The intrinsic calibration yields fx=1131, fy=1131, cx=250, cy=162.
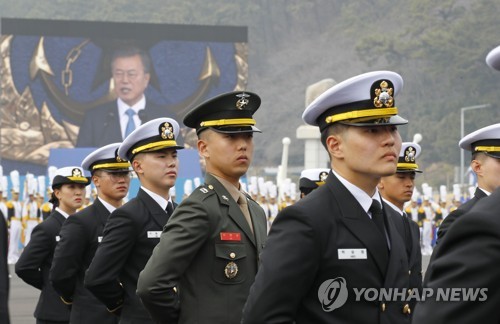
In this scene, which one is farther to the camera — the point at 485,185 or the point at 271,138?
the point at 271,138

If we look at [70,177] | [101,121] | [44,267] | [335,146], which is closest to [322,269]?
[335,146]

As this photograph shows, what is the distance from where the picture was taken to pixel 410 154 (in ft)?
21.2

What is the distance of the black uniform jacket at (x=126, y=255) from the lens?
5.29 metres

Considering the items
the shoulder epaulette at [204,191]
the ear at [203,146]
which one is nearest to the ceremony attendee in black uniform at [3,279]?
the shoulder epaulette at [204,191]

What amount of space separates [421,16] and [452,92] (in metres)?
6.07

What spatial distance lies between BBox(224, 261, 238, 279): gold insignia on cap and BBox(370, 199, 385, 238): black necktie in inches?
46.1

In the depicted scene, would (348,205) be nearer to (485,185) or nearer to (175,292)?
(175,292)

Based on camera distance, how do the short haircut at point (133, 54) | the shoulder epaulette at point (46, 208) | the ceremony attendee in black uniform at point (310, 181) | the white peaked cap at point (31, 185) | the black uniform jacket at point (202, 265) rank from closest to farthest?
1. the black uniform jacket at point (202, 265)
2. the ceremony attendee in black uniform at point (310, 181)
3. the shoulder epaulette at point (46, 208)
4. the white peaked cap at point (31, 185)
5. the short haircut at point (133, 54)

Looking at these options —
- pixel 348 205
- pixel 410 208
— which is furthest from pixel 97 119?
pixel 348 205

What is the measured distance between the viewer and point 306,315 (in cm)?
303

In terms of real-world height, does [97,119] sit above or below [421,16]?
below

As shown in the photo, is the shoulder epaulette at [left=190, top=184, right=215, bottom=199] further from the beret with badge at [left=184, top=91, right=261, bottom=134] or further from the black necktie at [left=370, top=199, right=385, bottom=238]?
the black necktie at [left=370, top=199, right=385, bottom=238]

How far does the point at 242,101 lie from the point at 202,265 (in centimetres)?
74

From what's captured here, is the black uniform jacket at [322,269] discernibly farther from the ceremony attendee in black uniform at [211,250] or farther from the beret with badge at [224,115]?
the beret with badge at [224,115]
